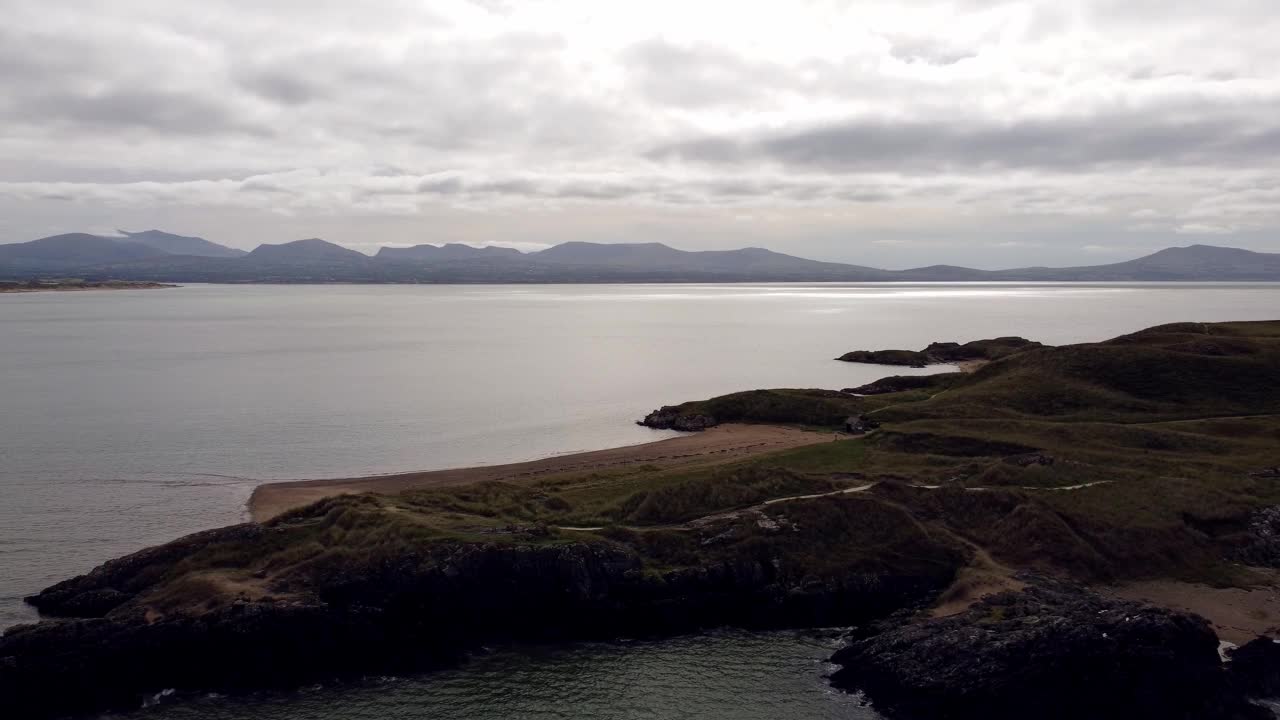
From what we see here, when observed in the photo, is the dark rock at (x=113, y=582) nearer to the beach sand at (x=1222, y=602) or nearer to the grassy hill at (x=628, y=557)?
the grassy hill at (x=628, y=557)

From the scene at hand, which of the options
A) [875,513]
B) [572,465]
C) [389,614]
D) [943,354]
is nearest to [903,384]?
[572,465]

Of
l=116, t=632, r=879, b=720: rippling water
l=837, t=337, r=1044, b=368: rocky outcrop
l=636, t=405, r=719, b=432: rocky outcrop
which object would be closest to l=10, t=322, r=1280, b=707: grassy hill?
l=116, t=632, r=879, b=720: rippling water

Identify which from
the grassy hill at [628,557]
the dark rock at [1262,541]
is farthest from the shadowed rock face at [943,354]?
the dark rock at [1262,541]

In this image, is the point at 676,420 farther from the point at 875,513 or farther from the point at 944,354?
the point at 944,354

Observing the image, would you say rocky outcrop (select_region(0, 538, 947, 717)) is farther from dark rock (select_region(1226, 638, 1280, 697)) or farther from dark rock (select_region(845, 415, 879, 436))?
dark rock (select_region(845, 415, 879, 436))

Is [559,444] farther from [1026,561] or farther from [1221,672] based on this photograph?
[1221,672]
